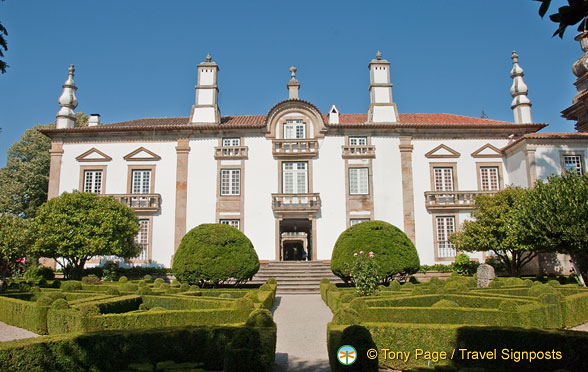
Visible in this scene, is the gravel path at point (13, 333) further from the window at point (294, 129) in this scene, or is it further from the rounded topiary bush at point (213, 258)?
the window at point (294, 129)

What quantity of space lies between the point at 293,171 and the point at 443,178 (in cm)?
848

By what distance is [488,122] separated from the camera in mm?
26672

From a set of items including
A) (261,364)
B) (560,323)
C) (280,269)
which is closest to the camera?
(261,364)

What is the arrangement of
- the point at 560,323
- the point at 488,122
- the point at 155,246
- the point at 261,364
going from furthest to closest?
1. the point at 488,122
2. the point at 155,246
3. the point at 560,323
4. the point at 261,364

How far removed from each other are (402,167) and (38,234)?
60.9 ft

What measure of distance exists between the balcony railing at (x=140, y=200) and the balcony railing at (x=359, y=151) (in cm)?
1082

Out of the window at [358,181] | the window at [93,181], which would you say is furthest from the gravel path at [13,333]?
the window at [358,181]

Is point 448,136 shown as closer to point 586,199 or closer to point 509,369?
point 586,199

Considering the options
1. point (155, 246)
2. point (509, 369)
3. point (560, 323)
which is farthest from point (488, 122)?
Result: point (509, 369)

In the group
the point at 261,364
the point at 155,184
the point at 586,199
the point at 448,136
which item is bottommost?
the point at 261,364

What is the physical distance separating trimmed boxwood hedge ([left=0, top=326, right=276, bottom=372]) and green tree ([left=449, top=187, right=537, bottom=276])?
Answer: 617 inches

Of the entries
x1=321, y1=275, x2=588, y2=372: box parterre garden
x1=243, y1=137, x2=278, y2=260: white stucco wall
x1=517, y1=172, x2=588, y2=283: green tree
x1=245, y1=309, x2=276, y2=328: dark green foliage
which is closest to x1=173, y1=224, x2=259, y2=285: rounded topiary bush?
x1=243, y1=137, x2=278, y2=260: white stucco wall

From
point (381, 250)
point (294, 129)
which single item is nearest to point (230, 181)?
point (294, 129)

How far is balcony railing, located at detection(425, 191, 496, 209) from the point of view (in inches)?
949
